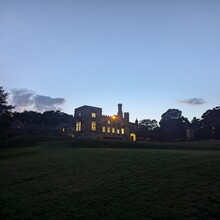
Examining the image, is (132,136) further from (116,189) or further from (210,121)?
(116,189)

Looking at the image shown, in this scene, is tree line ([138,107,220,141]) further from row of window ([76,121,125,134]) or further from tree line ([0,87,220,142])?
row of window ([76,121,125,134])

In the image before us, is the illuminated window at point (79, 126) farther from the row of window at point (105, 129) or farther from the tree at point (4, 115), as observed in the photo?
the tree at point (4, 115)

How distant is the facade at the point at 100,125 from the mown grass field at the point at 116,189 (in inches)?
1921

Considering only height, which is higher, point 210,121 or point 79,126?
point 210,121

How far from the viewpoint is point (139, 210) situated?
40.1 ft

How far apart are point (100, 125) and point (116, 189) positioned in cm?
5963

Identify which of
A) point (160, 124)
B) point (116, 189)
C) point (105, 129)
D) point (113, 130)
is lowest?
point (116, 189)

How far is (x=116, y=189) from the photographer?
15.4 meters

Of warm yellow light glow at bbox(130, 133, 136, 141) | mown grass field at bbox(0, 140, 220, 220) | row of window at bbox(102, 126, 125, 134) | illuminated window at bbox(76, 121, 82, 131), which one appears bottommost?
mown grass field at bbox(0, 140, 220, 220)

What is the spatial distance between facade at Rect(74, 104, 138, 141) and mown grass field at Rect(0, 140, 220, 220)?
48.8 m

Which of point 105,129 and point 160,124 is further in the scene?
point 160,124

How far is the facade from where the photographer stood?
239ft

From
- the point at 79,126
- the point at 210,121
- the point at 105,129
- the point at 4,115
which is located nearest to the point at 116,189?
the point at 4,115

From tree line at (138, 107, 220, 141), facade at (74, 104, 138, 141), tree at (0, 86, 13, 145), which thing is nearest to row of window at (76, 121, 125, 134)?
facade at (74, 104, 138, 141)
